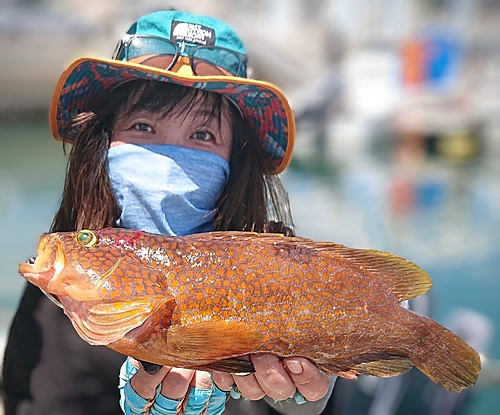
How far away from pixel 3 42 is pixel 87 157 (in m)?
25.5

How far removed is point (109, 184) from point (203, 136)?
36 centimetres

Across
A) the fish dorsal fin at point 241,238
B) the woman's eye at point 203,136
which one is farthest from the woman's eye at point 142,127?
the fish dorsal fin at point 241,238

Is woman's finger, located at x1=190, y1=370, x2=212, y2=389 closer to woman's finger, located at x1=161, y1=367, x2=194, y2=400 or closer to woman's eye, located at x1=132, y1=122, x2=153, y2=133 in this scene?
woman's finger, located at x1=161, y1=367, x2=194, y2=400

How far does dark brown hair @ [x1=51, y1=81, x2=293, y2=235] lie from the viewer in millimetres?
2131

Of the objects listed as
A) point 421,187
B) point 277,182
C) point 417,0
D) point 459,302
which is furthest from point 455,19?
point 277,182

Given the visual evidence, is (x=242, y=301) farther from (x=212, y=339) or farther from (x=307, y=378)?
(x=307, y=378)

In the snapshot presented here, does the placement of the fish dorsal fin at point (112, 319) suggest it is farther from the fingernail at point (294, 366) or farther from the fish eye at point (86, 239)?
→ the fingernail at point (294, 366)

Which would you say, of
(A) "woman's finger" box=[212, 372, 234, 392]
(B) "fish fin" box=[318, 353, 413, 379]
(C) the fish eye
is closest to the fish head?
(C) the fish eye

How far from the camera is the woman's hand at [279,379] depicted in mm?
1745

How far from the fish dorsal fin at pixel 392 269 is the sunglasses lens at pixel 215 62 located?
73 centimetres

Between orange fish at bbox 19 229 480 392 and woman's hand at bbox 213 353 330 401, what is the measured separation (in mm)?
39

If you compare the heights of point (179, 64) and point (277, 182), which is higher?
point (179, 64)

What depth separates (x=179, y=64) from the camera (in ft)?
6.97

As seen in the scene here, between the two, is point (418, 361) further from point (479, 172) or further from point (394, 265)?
point (479, 172)
